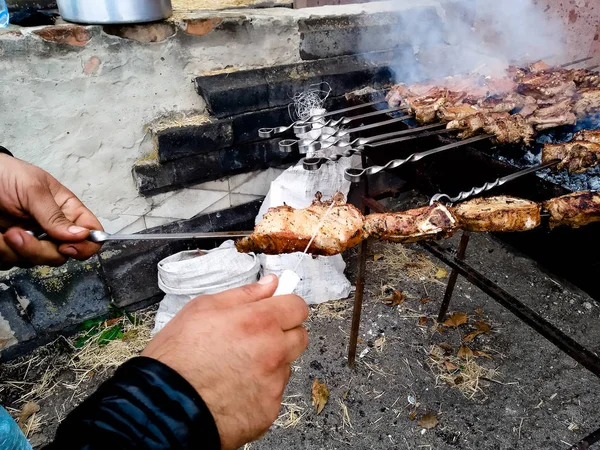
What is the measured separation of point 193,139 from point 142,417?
287 cm

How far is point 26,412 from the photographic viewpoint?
3188mm

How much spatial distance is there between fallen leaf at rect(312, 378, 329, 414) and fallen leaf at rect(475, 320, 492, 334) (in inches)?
61.0

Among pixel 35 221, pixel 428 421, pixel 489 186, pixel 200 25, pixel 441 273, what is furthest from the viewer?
pixel 441 273

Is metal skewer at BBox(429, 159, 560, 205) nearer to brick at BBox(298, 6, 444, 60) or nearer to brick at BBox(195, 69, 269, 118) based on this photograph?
brick at BBox(195, 69, 269, 118)

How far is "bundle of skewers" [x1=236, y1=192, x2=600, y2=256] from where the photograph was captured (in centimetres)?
212

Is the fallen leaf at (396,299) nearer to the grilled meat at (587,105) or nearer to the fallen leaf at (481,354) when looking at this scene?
the fallen leaf at (481,354)

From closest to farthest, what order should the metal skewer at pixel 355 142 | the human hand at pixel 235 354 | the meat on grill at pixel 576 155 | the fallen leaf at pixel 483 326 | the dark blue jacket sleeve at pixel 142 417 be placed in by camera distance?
the dark blue jacket sleeve at pixel 142 417
the human hand at pixel 235 354
the meat on grill at pixel 576 155
the metal skewer at pixel 355 142
the fallen leaf at pixel 483 326

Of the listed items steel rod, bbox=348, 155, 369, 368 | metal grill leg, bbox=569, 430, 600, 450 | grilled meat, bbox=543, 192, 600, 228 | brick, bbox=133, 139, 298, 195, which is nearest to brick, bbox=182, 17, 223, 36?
brick, bbox=133, 139, 298, 195

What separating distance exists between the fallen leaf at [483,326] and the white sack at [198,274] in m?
2.09

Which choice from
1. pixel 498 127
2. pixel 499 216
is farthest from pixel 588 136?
pixel 499 216

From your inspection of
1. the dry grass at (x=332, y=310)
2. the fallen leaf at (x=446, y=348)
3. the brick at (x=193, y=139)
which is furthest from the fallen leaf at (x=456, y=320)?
the brick at (x=193, y=139)

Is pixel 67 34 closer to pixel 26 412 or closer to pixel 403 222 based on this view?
pixel 403 222

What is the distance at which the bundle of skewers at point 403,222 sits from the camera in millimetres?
2119

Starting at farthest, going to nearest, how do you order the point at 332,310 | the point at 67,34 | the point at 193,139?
the point at 332,310
the point at 193,139
the point at 67,34
